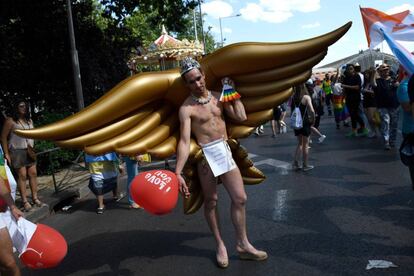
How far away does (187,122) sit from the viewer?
381 cm

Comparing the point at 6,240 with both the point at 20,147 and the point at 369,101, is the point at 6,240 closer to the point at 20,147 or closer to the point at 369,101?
the point at 20,147

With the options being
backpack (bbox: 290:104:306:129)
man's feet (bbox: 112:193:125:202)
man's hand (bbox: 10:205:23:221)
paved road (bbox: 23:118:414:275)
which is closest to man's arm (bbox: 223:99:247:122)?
paved road (bbox: 23:118:414:275)

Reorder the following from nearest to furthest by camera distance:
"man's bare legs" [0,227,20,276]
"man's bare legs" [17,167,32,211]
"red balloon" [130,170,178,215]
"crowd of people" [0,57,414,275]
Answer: "man's bare legs" [0,227,20,276] → "red balloon" [130,170,178,215] → "crowd of people" [0,57,414,275] → "man's bare legs" [17,167,32,211]

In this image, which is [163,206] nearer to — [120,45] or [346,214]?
[346,214]

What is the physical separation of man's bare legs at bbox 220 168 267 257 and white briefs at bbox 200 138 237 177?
0.37 feet

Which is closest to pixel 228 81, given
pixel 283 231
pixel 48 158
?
pixel 283 231

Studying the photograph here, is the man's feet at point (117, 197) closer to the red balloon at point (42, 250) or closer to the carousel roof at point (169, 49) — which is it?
the red balloon at point (42, 250)

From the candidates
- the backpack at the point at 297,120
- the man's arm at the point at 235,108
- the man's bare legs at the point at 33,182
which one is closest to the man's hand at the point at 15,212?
the man's arm at the point at 235,108

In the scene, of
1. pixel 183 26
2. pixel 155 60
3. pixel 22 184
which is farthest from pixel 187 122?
pixel 155 60

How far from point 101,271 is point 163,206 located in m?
1.33

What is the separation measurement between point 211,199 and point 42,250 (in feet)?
5.10

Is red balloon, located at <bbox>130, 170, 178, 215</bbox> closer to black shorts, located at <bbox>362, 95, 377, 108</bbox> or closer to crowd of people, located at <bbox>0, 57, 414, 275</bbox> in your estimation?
crowd of people, located at <bbox>0, 57, 414, 275</bbox>

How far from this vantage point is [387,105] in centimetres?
923

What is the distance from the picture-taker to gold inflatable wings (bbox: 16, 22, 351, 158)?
3582 millimetres
